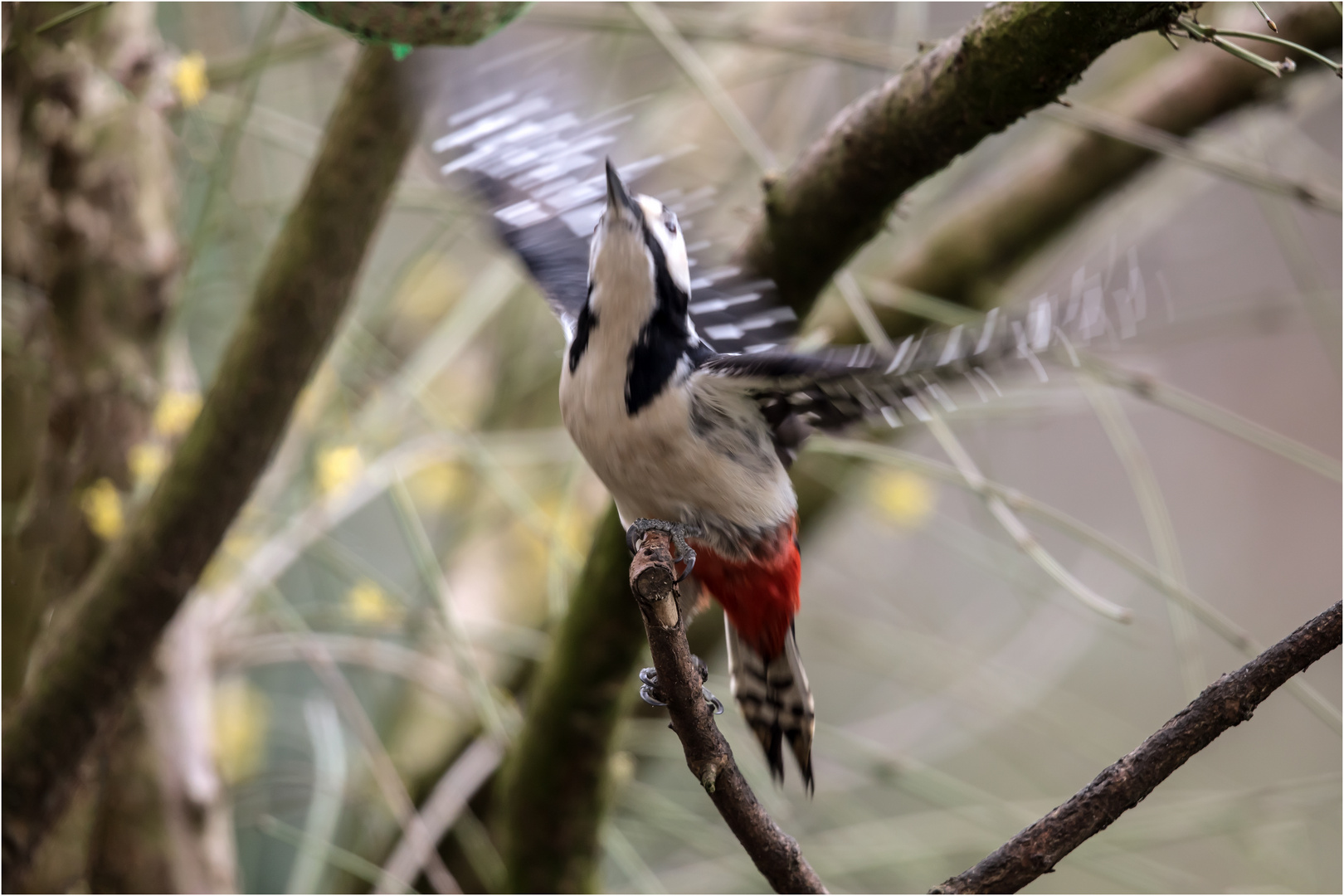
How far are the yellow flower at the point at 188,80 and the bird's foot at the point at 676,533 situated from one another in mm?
964

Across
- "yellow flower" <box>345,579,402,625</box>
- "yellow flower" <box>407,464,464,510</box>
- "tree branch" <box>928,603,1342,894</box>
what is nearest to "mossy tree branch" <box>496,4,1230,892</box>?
"yellow flower" <box>345,579,402,625</box>

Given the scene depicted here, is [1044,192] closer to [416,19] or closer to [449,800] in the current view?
[416,19]

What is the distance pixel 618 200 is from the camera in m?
1.12

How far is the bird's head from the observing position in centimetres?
113

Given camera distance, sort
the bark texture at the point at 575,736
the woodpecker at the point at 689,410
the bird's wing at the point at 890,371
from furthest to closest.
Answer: the bark texture at the point at 575,736, the woodpecker at the point at 689,410, the bird's wing at the point at 890,371

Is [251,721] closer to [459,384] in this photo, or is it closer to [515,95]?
[459,384]

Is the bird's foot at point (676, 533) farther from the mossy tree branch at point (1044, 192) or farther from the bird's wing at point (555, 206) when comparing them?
the mossy tree branch at point (1044, 192)

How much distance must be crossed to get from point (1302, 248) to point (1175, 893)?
1248mm

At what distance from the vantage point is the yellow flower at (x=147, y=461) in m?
1.79

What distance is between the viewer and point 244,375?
4.74 ft

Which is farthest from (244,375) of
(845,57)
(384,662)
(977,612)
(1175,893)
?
(977,612)

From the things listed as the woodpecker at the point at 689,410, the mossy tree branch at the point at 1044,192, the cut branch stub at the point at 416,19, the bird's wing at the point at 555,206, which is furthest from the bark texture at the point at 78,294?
the mossy tree branch at the point at 1044,192

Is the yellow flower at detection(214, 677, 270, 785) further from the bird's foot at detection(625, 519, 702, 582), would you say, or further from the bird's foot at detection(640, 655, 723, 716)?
the bird's foot at detection(625, 519, 702, 582)

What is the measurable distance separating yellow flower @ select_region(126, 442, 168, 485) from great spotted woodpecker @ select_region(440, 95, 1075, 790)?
81 centimetres
